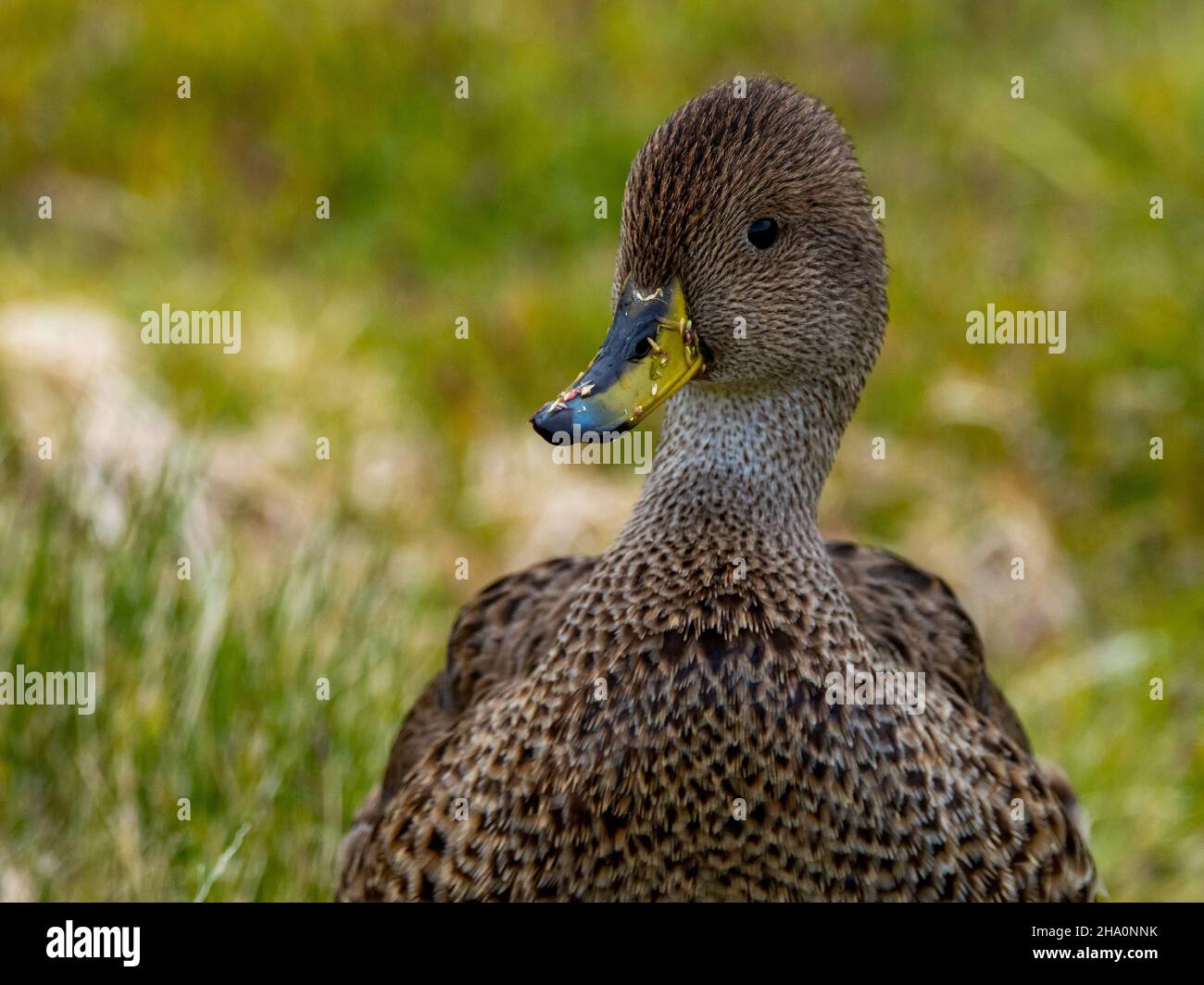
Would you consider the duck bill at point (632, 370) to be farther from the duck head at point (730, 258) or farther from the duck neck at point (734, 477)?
the duck neck at point (734, 477)

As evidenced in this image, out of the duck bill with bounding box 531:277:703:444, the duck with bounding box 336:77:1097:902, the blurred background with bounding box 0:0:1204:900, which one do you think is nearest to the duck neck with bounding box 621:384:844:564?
the duck with bounding box 336:77:1097:902

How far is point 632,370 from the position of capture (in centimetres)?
277

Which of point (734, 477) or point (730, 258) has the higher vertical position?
point (730, 258)

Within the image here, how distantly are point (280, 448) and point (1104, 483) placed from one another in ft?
8.11

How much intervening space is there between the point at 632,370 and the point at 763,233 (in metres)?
0.33

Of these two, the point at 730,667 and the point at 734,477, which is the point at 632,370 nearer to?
A: the point at 734,477

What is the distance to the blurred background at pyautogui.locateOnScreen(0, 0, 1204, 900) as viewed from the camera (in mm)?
3828

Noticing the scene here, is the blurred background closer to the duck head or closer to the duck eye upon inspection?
the duck head

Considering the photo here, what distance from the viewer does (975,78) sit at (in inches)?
300

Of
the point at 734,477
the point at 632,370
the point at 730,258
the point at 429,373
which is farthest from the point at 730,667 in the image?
the point at 429,373

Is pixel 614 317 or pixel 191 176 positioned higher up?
pixel 191 176

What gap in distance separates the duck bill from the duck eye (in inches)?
6.0
